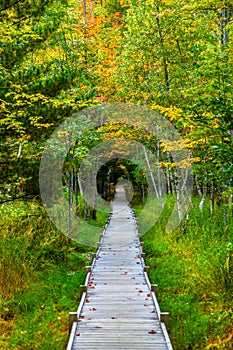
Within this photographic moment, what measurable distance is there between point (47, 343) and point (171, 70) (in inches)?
414

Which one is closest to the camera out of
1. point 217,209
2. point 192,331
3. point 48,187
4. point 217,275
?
point 192,331

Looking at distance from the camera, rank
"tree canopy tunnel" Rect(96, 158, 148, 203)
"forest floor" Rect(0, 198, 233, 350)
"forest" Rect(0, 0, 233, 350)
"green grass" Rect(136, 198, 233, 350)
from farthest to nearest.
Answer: "tree canopy tunnel" Rect(96, 158, 148, 203) < "forest" Rect(0, 0, 233, 350) < "forest floor" Rect(0, 198, 233, 350) < "green grass" Rect(136, 198, 233, 350)

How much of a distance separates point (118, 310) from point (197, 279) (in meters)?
2.27

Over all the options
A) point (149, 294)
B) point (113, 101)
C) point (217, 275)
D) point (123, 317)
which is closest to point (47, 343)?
point (123, 317)

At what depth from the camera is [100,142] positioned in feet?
54.8

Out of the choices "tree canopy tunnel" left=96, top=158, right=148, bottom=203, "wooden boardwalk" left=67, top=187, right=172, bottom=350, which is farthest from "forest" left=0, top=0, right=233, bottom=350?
"tree canopy tunnel" left=96, top=158, right=148, bottom=203

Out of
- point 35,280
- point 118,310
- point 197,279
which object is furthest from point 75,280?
point 197,279

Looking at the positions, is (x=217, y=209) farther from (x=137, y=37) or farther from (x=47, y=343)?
(x=47, y=343)

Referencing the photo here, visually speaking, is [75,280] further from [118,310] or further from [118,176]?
[118,176]

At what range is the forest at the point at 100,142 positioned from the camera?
21.7 feet

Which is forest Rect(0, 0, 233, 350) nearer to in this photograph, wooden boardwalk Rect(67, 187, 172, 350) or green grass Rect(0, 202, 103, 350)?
green grass Rect(0, 202, 103, 350)

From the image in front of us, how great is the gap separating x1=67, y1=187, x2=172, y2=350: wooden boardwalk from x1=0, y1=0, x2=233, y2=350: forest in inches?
18.4

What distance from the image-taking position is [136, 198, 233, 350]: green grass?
248 inches

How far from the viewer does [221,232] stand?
10.2 meters
